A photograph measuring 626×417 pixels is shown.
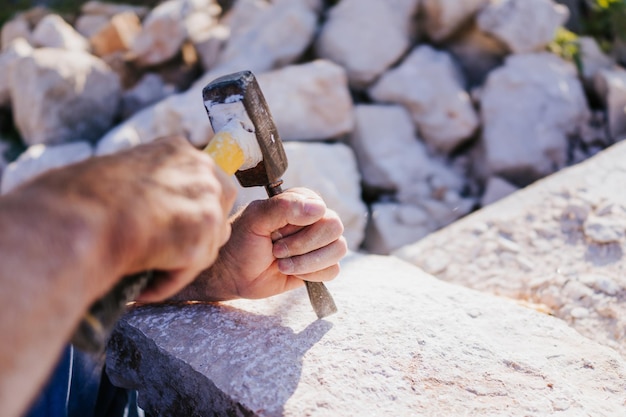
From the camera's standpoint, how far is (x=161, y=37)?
14.5 ft

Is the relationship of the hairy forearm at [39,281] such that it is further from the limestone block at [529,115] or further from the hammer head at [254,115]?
the limestone block at [529,115]

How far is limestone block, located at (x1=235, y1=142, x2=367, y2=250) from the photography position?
3.40 metres

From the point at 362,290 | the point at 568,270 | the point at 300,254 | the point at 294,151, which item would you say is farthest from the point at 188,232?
the point at 294,151

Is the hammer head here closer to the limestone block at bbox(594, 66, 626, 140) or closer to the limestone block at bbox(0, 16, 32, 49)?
the limestone block at bbox(594, 66, 626, 140)

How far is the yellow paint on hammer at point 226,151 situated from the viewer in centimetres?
130

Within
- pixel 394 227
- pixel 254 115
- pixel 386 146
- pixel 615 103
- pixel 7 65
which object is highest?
pixel 254 115

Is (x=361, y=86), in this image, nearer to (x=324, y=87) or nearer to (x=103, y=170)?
(x=324, y=87)

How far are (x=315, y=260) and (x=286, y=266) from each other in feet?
0.29

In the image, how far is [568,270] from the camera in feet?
7.46

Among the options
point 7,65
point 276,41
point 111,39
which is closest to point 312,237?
point 276,41

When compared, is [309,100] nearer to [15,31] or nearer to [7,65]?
[7,65]

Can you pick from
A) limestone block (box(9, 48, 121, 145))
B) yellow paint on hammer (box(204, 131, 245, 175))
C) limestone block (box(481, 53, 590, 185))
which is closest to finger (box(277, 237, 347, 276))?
yellow paint on hammer (box(204, 131, 245, 175))

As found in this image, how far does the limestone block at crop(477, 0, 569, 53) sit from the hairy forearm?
150 inches

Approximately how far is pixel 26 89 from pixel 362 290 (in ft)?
11.0
